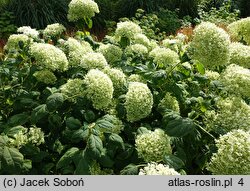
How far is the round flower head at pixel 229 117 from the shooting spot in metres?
2.50

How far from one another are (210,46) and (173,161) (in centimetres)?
94

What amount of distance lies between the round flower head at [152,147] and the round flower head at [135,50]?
1.13 metres

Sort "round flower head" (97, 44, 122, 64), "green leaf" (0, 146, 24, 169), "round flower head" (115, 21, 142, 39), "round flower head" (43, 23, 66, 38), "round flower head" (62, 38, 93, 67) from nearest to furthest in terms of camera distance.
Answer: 1. "green leaf" (0, 146, 24, 169)
2. "round flower head" (62, 38, 93, 67)
3. "round flower head" (97, 44, 122, 64)
4. "round flower head" (115, 21, 142, 39)
5. "round flower head" (43, 23, 66, 38)

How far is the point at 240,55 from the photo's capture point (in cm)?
298

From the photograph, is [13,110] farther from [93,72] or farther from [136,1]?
[136,1]

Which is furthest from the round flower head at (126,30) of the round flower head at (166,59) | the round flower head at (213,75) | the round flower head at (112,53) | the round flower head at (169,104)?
the round flower head at (169,104)

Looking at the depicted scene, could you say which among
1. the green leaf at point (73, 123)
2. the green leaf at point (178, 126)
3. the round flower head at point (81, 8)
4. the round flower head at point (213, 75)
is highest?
the round flower head at point (81, 8)

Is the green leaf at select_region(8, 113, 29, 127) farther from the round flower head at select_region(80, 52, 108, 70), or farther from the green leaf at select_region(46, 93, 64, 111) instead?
the round flower head at select_region(80, 52, 108, 70)

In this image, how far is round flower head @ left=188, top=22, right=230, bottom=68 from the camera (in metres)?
2.76

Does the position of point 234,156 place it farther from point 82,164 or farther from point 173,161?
point 82,164

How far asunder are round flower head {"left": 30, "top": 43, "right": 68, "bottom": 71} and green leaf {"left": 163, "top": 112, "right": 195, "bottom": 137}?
3.17 ft

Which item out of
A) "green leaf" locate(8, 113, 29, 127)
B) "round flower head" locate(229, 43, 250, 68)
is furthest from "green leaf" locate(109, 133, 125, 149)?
"round flower head" locate(229, 43, 250, 68)

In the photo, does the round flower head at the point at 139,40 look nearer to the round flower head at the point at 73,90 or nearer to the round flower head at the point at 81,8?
the round flower head at the point at 81,8
